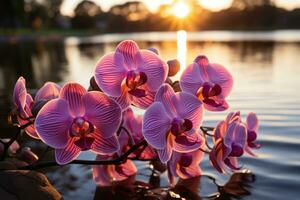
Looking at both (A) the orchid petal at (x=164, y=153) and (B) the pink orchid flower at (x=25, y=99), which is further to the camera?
(B) the pink orchid flower at (x=25, y=99)

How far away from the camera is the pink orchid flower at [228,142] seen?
5.78 ft

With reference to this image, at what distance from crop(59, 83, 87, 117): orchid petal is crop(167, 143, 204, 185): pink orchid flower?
0.51 meters

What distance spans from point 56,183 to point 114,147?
0.85m

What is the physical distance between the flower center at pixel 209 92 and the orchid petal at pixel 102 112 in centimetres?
38

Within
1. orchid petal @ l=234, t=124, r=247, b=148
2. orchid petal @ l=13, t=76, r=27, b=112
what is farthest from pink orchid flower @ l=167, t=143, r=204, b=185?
orchid petal @ l=13, t=76, r=27, b=112

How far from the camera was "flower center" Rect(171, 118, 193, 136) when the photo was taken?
4.93 ft

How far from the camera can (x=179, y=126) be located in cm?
151

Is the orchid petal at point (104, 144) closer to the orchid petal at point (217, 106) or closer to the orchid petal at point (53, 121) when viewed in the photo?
the orchid petal at point (53, 121)

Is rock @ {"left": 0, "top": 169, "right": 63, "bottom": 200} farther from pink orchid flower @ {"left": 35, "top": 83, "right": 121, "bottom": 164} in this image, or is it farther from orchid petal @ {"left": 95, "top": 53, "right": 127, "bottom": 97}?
orchid petal @ {"left": 95, "top": 53, "right": 127, "bottom": 97}

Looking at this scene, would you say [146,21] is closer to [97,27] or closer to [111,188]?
[97,27]

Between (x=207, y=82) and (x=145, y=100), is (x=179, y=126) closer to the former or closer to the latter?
(x=145, y=100)

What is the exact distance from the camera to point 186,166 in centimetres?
195

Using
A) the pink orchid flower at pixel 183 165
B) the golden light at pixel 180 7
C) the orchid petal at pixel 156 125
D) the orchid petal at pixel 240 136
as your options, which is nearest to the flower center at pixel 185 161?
the pink orchid flower at pixel 183 165

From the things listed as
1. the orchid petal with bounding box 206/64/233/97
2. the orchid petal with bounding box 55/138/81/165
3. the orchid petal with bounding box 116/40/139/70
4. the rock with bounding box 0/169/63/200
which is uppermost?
the orchid petal with bounding box 116/40/139/70
